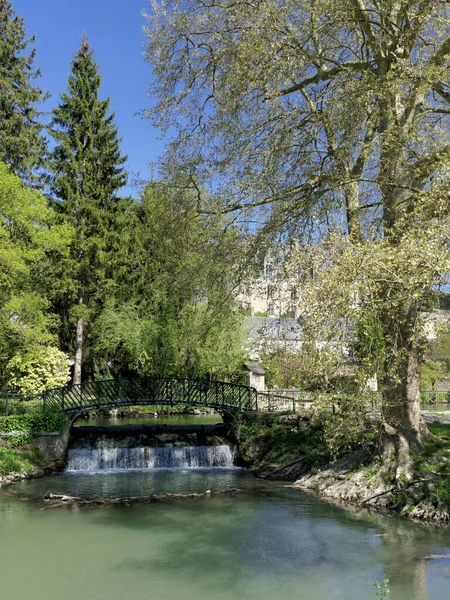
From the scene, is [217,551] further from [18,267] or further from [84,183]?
[84,183]

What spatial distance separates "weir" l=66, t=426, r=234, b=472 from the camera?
19.1 m

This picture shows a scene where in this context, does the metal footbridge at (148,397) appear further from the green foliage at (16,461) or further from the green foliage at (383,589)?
the green foliage at (383,589)

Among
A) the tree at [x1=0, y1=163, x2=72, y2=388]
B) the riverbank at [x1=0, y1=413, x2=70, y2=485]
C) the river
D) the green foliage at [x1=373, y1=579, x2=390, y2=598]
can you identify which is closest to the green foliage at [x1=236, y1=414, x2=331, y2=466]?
the river

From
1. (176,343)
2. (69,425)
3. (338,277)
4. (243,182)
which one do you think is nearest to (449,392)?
(176,343)

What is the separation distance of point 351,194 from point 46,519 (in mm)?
10446

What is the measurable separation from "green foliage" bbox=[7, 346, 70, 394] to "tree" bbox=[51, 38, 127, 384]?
24.9ft

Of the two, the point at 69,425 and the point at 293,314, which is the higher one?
the point at 293,314

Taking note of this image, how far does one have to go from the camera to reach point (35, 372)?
22688mm

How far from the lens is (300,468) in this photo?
16562mm

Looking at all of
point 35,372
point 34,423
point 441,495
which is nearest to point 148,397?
point 34,423

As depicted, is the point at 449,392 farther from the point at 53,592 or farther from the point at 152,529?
the point at 53,592

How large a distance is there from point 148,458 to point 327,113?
510 inches

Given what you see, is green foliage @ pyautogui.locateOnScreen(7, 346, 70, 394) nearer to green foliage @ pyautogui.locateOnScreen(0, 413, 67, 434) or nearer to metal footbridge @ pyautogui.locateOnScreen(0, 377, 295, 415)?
metal footbridge @ pyautogui.locateOnScreen(0, 377, 295, 415)

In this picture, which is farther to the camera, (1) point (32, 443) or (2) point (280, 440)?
(2) point (280, 440)
